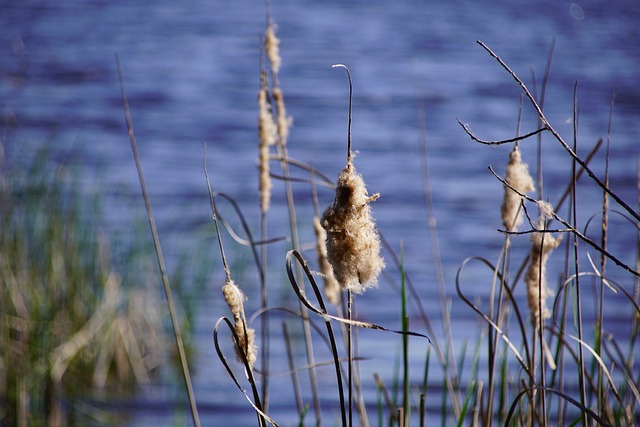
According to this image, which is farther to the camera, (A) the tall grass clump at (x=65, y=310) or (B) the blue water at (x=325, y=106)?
(B) the blue water at (x=325, y=106)

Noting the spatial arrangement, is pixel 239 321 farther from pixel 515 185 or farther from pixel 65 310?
pixel 65 310

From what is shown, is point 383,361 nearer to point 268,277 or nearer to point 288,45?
point 268,277

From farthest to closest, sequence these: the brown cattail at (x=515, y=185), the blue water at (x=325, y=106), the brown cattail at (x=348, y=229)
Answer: the blue water at (x=325, y=106) → the brown cattail at (x=515, y=185) → the brown cattail at (x=348, y=229)

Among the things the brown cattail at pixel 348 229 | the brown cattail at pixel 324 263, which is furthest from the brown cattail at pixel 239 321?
the brown cattail at pixel 324 263

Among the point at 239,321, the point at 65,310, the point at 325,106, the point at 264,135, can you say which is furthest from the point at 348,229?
the point at 325,106

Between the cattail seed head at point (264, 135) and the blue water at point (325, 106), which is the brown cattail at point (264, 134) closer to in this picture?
the cattail seed head at point (264, 135)

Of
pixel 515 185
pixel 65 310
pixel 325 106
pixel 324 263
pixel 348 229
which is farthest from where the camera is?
pixel 325 106

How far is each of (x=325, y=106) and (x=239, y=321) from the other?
296 inches

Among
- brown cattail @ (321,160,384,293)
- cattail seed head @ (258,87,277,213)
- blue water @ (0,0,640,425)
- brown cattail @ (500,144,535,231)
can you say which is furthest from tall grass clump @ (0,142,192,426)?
brown cattail @ (321,160,384,293)

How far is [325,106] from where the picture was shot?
27.9ft

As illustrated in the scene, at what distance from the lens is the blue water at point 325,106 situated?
4582 millimetres

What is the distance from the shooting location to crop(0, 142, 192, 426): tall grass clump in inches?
118

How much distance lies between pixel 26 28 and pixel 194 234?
7.46 m

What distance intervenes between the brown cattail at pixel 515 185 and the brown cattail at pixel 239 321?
1.55ft
